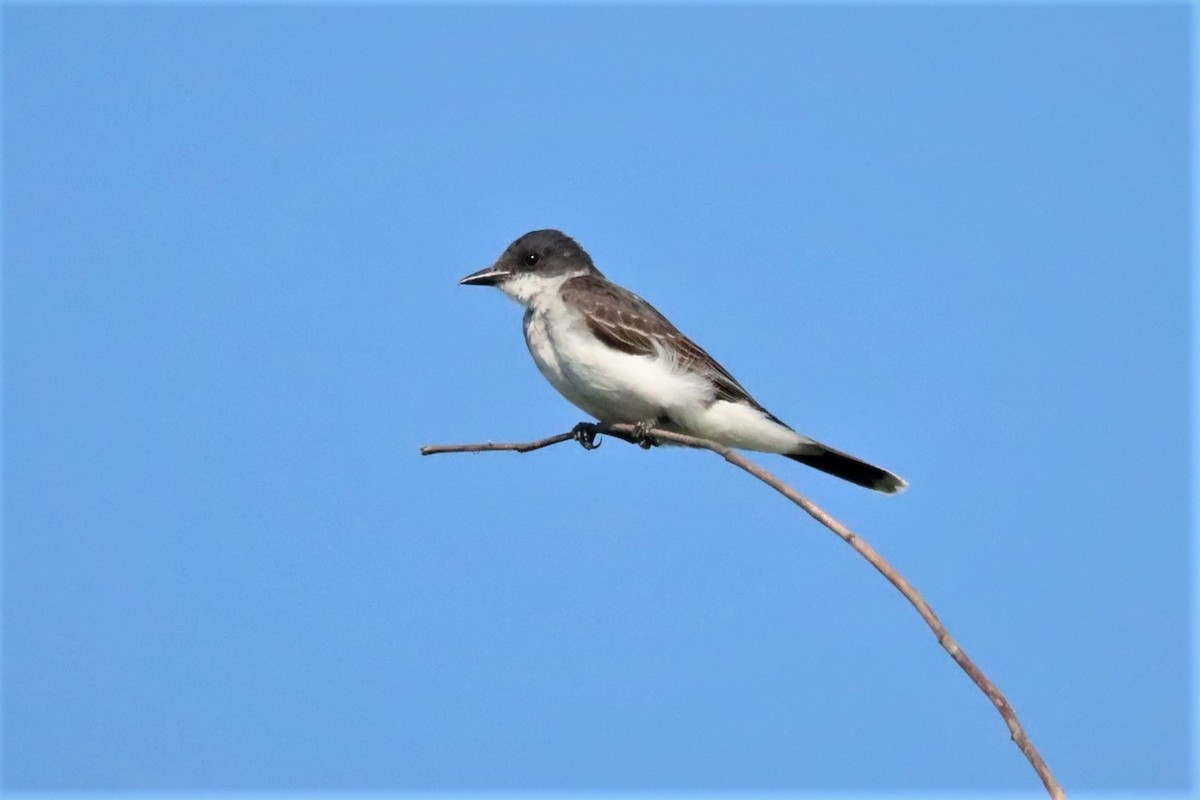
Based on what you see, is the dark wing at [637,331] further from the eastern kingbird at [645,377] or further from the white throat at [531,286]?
the white throat at [531,286]

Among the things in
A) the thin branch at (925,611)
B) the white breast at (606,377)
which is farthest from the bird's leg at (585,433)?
the thin branch at (925,611)

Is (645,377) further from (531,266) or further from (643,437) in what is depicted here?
(531,266)

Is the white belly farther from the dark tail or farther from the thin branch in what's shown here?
the thin branch

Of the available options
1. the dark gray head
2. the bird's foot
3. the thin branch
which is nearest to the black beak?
the dark gray head

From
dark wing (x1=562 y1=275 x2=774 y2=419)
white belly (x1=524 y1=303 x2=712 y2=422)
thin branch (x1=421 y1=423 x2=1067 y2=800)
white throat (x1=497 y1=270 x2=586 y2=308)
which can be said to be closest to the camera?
thin branch (x1=421 y1=423 x2=1067 y2=800)

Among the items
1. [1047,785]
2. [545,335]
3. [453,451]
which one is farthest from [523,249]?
[1047,785]

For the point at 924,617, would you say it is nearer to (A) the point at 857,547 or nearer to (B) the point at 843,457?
(A) the point at 857,547

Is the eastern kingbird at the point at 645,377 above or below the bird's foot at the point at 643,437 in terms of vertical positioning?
above

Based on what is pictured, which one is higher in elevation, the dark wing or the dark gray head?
the dark gray head
